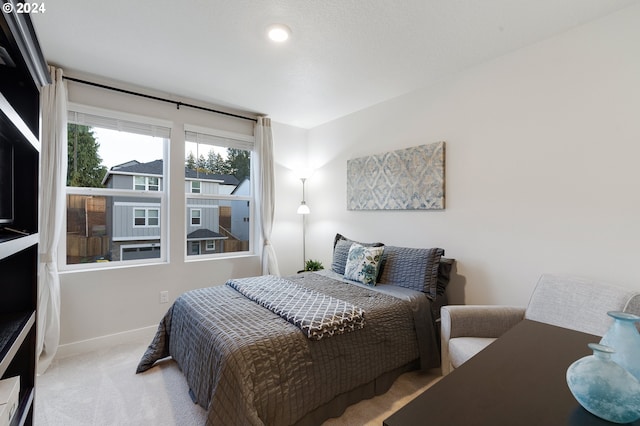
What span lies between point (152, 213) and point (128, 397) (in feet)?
5.91

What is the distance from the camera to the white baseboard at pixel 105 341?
2.64 metres

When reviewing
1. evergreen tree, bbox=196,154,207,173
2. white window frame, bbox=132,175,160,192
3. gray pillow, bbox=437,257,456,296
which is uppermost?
evergreen tree, bbox=196,154,207,173

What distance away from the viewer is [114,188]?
2975 mm

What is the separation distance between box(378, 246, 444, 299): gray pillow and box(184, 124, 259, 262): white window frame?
1.87 m

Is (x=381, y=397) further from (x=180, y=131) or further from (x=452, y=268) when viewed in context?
(x=180, y=131)

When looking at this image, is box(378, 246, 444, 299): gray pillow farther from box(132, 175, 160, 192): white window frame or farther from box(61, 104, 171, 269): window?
box(132, 175, 160, 192): white window frame

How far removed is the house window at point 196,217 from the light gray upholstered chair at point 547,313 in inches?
Result: 110

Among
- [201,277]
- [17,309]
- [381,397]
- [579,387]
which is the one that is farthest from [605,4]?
[201,277]

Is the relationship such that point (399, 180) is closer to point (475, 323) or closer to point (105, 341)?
point (475, 323)

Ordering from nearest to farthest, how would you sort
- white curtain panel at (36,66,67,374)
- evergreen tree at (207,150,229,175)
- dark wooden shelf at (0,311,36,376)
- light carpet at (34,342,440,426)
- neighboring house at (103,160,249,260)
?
dark wooden shelf at (0,311,36,376)
light carpet at (34,342,440,426)
white curtain panel at (36,66,67,374)
neighboring house at (103,160,249,260)
evergreen tree at (207,150,229,175)

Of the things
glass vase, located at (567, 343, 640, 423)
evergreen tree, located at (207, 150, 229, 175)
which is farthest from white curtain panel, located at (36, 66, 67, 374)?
glass vase, located at (567, 343, 640, 423)

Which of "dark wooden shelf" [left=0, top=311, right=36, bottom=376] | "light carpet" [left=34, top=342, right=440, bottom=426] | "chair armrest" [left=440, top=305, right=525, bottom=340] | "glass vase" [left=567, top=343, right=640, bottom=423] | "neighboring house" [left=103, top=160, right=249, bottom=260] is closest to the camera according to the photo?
"glass vase" [left=567, top=343, right=640, bottom=423]

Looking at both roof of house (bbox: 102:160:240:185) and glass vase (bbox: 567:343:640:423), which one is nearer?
glass vase (bbox: 567:343:640:423)

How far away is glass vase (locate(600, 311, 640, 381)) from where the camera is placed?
818mm
